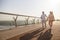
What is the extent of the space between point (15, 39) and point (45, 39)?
150 cm

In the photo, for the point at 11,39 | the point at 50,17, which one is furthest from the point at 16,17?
the point at 11,39

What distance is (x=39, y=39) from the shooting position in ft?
26.3

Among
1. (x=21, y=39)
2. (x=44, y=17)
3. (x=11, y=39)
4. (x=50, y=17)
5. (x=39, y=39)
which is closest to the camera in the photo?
(x=11, y=39)

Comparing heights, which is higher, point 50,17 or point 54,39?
point 50,17

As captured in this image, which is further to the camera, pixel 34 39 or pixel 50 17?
pixel 50 17

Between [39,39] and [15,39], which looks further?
[39,39]

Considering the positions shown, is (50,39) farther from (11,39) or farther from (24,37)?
(11,39)

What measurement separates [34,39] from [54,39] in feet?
2.94

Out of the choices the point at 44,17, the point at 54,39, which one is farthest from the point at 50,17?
the point at 54,39

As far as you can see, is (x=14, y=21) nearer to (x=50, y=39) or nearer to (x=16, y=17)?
(x=16, y=17)

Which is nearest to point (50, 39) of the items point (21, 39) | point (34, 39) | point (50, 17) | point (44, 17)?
point (34, 39)

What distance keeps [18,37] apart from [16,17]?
5.96 metres

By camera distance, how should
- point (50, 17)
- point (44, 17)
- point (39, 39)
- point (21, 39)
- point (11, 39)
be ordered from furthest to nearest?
point (44, 17)
point (50, 17)
point (39, 39)
point (21, 39)
point (11, 39)

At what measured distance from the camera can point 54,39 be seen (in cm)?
820
